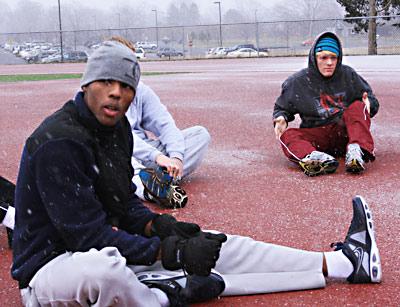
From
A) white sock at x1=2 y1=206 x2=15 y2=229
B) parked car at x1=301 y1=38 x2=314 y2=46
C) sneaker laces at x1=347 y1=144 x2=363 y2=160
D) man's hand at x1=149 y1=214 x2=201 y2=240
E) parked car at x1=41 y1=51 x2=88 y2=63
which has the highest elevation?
parked car at x1=301 y1=38 x2=314 y2=46

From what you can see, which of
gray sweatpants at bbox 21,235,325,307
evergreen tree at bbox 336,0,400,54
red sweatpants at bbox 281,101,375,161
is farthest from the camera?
evergreen tree at bbox 336,0,400,54

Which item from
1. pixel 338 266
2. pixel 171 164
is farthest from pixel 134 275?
pixel 171 164

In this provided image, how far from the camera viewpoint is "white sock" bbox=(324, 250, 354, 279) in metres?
3.45

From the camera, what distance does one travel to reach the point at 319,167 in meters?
5.90

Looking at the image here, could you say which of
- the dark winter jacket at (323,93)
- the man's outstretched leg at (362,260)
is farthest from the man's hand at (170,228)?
the dark winter jacket at (323,93)

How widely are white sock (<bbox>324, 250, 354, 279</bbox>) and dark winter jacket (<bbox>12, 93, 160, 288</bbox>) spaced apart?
3.09 ft

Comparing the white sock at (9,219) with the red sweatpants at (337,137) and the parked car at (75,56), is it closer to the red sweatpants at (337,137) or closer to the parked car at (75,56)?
the red sweatpants at (337,137)

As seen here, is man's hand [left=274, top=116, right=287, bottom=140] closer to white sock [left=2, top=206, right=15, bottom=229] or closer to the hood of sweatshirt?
the hood of sweatshirt

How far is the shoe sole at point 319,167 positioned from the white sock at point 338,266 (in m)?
2.45

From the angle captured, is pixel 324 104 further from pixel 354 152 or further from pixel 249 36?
pixel 249 36

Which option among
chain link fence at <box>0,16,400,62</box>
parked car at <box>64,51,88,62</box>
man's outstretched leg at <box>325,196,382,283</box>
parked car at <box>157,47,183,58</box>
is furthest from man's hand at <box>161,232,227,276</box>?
parked car at <box>157,47,183,58</box>

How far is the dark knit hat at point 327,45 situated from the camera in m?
6.22

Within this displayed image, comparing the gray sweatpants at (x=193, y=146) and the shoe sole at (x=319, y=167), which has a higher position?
the gray sweatpants at (x=193, y=146)

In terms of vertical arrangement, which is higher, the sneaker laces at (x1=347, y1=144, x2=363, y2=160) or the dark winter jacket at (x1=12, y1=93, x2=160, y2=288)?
the dark winter jacket at (x1=12, y1=93, x2=160, y2=288)
